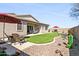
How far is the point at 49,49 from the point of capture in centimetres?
369

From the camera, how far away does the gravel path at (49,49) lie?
12.1ft

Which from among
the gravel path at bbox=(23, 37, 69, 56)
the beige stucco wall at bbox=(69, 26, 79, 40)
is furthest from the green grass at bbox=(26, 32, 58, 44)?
the beige stucco wall at bbox=(69, 26, 79, 40)

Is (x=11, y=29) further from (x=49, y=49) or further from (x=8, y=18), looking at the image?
(x=49, y=49)

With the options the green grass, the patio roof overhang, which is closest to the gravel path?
the green grass

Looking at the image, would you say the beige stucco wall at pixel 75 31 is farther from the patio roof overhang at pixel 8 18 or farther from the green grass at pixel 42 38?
the patio roof overhang at pixel 8 18

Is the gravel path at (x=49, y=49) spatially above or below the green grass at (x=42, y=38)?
below

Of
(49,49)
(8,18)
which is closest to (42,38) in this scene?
(49,49)

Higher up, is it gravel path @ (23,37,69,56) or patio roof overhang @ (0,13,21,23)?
patio roof overhang @ (0,13,21,23)

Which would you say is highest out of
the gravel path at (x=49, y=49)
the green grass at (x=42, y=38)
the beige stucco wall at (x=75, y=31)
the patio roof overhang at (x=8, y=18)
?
the patio roof overhang at (x=8, y=18)

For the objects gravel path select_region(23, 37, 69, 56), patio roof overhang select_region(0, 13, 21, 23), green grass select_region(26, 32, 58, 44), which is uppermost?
patio roof overhang select_region(0, 13, 21, 23)

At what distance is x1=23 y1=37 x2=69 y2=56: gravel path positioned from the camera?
12.1ft

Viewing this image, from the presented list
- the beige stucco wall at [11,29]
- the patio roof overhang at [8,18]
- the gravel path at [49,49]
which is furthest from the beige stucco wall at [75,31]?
the patio roof overhang at [8,18]

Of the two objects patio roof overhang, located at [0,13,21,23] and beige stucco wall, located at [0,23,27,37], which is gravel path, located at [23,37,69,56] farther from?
patio roof overhang, located at [0,13,21,23]

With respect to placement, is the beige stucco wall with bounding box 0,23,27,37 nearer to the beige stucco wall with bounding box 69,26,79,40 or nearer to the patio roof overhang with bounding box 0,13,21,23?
the patio roof overhang with bounding box 0,13,21,23
